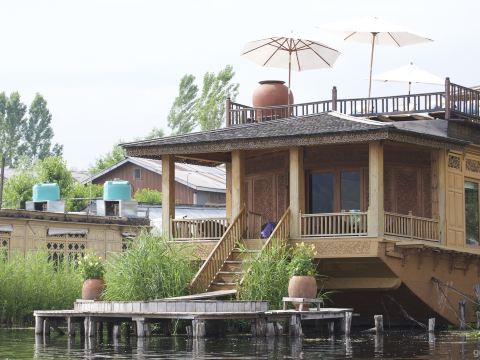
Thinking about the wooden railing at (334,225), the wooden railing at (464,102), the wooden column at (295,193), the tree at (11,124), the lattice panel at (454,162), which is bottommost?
the wooden railing at (334,225)

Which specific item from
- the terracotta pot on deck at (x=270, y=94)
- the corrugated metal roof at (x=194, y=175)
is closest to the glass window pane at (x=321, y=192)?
the terracotta pot on deck at (x=270, y=94)

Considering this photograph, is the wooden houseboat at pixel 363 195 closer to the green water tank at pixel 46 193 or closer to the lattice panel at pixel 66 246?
the lattice panel at pixel 66 246

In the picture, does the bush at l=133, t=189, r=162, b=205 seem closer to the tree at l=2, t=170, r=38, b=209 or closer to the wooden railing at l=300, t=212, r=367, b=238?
the tree at l=2, t=170, r=38, b=209

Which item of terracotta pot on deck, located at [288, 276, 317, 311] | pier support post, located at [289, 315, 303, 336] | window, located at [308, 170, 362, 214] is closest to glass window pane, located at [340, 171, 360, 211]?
window, located at [308, 170, 362, 214]

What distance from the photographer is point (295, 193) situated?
29281mm

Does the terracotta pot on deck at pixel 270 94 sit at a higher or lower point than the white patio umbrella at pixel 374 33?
lower

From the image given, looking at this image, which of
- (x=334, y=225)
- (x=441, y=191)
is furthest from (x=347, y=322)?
(x=441, y=191)

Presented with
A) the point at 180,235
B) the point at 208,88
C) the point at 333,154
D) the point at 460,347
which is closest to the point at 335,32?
the point at 333,154

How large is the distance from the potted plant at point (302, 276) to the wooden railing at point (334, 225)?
149 centimetres

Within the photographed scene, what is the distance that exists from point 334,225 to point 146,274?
14.6 ft

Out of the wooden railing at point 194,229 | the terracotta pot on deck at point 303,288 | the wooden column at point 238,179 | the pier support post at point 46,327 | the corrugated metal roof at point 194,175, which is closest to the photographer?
the terracotta pot on deck at point 303,288

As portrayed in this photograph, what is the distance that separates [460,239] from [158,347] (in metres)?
10.5

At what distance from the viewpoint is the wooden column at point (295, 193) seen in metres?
29.3

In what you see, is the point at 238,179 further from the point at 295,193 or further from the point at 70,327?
the point at 70,327
